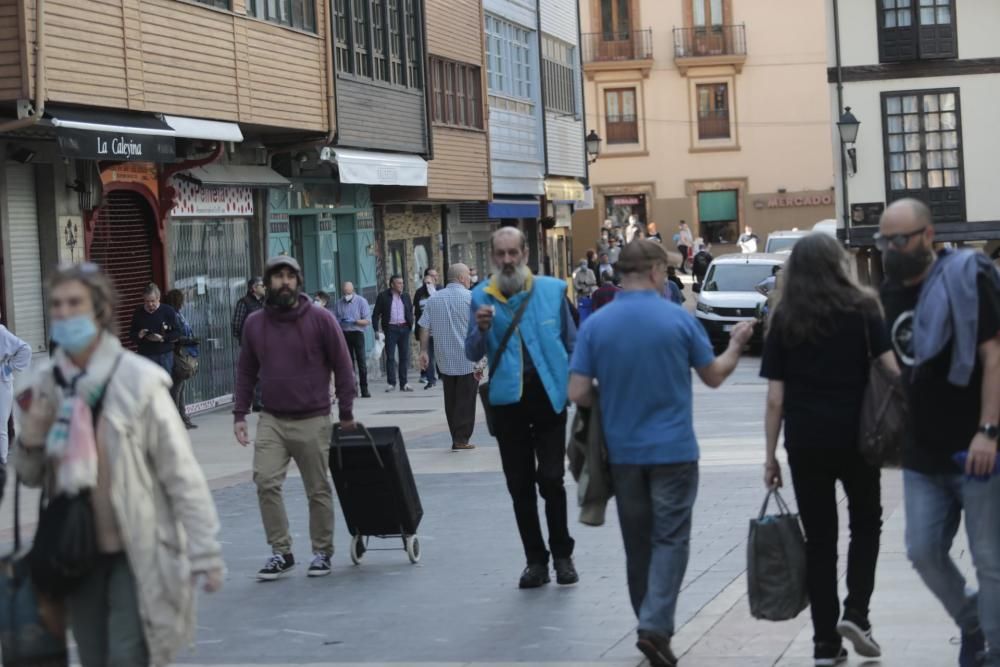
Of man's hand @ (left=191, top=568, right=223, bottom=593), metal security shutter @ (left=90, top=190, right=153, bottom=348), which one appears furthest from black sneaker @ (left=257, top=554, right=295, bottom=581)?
metal security shutter @ (left=90, top=190, right=153, bottom=348)

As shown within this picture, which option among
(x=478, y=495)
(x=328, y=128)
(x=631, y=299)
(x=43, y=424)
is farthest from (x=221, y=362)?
(x=43, y=424)

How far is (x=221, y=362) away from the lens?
25672 mm

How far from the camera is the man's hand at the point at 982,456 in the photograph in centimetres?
652

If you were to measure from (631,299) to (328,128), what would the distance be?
738 inches

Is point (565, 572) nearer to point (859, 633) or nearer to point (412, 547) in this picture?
point (412, 547)

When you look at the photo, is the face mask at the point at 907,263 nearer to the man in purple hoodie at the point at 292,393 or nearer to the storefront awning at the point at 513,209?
the man in purple hoodie at the point at 292,393

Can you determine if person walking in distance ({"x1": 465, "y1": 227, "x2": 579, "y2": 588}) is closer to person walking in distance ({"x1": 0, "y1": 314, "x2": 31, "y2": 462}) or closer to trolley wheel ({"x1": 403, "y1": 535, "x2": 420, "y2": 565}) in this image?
trolley wheel ({"x1": 403, "y1": 535, "x2": 420, "y2": 565})

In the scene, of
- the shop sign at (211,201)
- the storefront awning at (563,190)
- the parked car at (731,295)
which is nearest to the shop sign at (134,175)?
the shop sign at (211,201)

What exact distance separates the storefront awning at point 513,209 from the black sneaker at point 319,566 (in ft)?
91.8

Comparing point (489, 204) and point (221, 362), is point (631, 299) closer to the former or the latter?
point (221, 362)

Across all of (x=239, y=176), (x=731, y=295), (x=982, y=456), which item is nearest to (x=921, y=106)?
(x=731, y=295)

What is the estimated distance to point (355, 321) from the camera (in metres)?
27.1

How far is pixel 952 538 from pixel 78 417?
324 centimetres

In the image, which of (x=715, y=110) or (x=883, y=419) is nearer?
(x=883, y=419)
